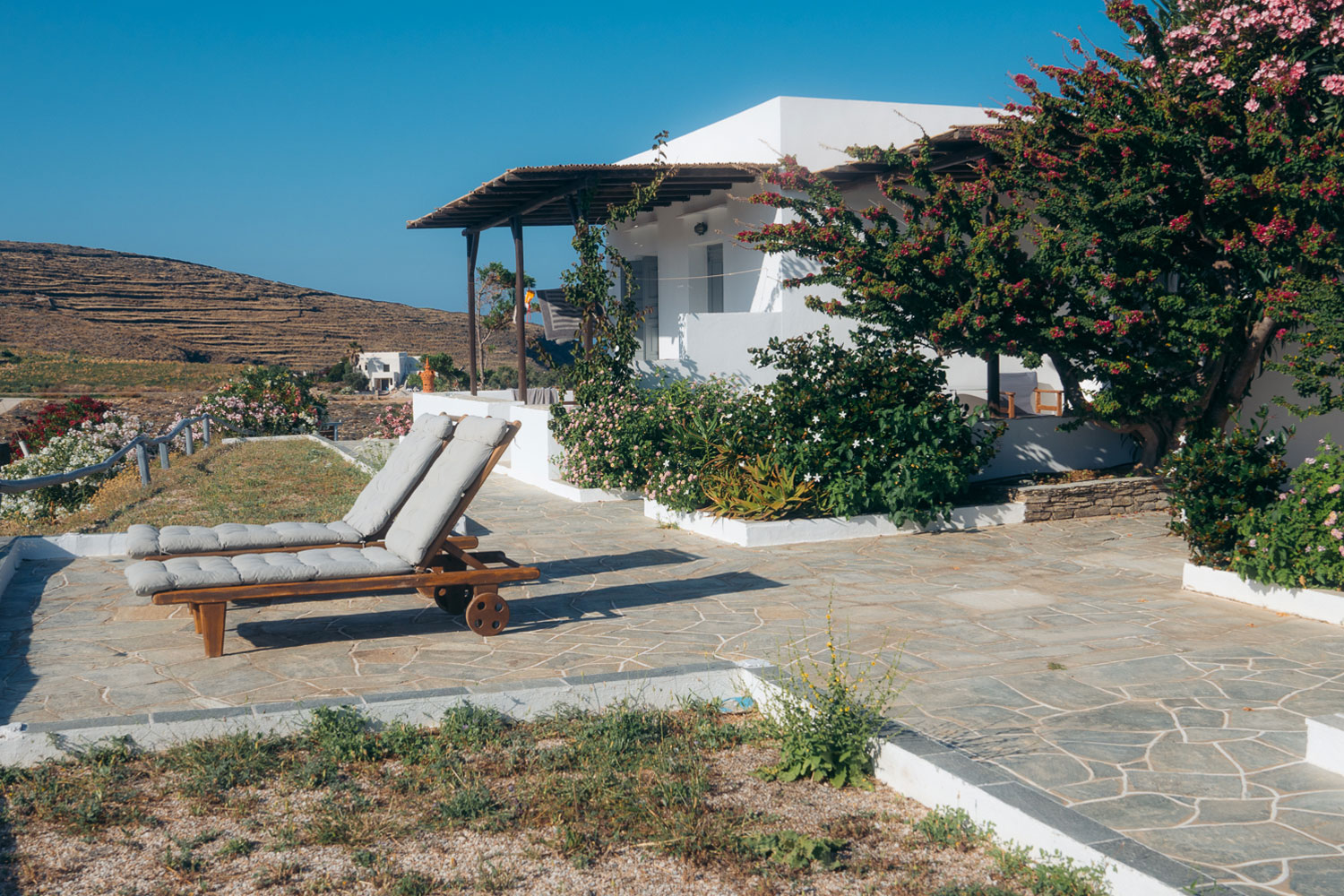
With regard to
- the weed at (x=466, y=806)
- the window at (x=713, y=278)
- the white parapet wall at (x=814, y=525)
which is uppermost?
the window at (x=713, y=278)

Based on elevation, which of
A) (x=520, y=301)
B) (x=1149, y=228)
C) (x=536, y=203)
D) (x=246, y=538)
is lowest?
(x=246, y=538)

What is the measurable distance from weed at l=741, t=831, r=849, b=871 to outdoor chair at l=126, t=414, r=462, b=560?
12.3 feet

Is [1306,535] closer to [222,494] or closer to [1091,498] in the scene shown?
[1091,498]

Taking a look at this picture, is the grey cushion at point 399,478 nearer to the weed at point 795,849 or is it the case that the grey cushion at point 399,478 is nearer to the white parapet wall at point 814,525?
the white parapet wall at point 814,525

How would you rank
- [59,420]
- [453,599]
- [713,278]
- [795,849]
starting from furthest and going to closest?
1. [59,420]
2. [713,278]
3. [453,599]
4. [795,849]

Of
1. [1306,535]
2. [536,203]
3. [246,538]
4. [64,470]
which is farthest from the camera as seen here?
[536,203]

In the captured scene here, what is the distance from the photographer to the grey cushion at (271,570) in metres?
5.28

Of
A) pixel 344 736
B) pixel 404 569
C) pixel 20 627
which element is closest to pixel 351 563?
pixel 404 569

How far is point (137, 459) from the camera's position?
1253 cm

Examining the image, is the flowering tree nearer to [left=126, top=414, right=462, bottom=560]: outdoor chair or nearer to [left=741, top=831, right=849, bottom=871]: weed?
[left=126, top=414, right=462, bottom=560]: outdoor chair

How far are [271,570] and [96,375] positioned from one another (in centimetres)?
4018

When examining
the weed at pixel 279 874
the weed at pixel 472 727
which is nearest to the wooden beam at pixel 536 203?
the weed at pixel 472 727

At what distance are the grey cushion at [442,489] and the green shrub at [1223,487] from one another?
4.76m

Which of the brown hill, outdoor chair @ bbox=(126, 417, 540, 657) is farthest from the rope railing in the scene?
the brown hill
